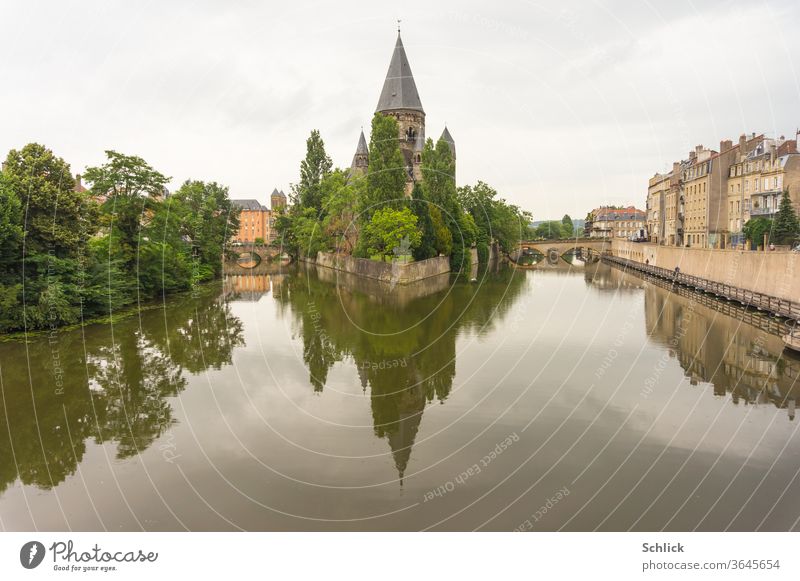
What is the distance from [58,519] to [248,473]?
3.13 m

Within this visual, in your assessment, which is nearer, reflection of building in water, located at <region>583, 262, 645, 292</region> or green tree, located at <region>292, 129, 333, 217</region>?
reflection of building in water, located at <region>583, 262, 645, 292</region>

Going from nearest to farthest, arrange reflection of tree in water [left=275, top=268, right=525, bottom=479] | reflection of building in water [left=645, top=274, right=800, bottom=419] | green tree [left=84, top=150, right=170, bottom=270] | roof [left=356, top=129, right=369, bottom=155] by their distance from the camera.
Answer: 1. reflection of tree in water [left=275, top=268, right=525, bottom=479]
2. reflection of building in water [left=645, top=274, right=800, bottom=419]
3. green tree [left=84, top=150, right=170, bottom=270]
4. roof [left=356, top=129, right=369, bottom=155]

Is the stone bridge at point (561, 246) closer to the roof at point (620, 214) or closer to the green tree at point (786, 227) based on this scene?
the roof at point (620, 214)

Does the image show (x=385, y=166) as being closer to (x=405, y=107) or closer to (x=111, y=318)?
(x=111, y=318)

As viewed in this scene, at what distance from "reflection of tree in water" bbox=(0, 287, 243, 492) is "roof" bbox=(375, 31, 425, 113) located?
57.3 meters

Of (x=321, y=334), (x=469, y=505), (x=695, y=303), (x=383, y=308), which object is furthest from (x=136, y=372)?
(x=695, y=303)

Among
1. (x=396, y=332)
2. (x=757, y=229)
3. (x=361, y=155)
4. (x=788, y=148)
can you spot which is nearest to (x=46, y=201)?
(x=396, y=332)

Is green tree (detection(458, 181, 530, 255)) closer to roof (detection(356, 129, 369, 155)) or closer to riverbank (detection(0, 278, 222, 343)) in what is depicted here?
roof (detection(356, 129, 369, 155))

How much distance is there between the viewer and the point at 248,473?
1143 cm

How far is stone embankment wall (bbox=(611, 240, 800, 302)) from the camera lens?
30294 millimetres

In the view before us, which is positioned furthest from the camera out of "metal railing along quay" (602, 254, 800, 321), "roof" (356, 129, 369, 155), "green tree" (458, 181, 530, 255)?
"roof" (356, 129, 369, 155)

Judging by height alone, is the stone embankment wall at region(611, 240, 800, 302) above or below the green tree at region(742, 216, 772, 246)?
below

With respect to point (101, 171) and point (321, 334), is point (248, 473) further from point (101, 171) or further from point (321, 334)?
point (101, 171)

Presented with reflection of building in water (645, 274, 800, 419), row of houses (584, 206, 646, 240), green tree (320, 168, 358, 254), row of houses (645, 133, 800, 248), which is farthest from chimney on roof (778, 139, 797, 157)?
row of houses (584, 206, 646, 240)
